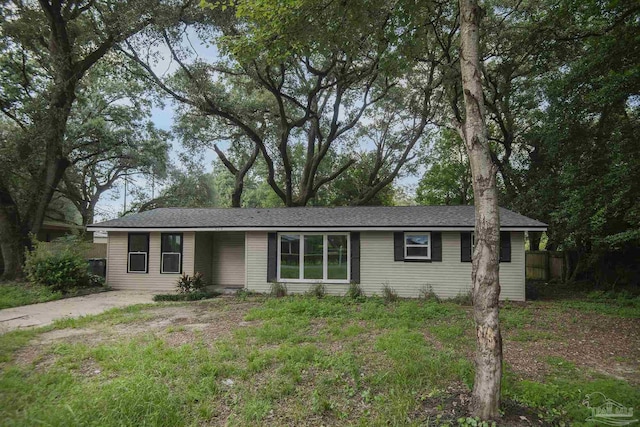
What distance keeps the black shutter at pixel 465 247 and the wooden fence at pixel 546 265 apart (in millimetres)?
7183

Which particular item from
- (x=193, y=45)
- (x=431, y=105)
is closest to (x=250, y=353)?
(x=193, y=45)

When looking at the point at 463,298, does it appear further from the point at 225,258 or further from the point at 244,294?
the point at 225,258

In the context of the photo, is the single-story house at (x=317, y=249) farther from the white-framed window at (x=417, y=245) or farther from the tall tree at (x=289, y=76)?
the tall tree at (x=289, y=76)

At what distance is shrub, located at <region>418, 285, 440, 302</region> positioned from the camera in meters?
10.3

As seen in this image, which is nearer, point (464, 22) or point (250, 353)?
point (464, 22)

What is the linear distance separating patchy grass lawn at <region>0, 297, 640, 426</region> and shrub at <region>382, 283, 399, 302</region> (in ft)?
7.34

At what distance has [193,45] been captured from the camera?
13.5 metres

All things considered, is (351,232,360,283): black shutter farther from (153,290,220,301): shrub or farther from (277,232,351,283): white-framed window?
(153,290,220,301): shrub

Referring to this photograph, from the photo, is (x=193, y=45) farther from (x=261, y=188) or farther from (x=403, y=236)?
(x=261, y=188)

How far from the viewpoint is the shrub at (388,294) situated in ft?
33.2

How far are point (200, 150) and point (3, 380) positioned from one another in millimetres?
17272

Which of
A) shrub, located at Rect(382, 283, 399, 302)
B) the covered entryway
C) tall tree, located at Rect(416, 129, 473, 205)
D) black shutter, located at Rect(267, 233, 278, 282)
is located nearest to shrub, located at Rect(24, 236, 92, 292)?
the covered entryway

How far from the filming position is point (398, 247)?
1087cm

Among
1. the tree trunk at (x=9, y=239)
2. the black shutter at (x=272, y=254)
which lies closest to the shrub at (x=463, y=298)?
the black shutter at (x=272, y=254)
